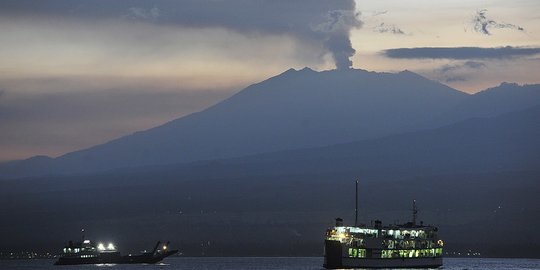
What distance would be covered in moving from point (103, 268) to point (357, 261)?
5517 cm

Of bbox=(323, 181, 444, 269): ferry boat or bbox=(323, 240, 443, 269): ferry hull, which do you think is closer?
bbox=(323, 240, 443, 269): ferry hull

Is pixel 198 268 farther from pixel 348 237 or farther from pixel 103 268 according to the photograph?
pixel 348 237

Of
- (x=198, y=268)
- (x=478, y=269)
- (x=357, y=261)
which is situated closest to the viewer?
(x=357, y=261)

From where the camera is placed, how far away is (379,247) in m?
154

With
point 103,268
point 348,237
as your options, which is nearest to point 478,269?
point 348,237

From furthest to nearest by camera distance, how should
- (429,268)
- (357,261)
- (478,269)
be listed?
(478,269) < (429,268) < (357,261)

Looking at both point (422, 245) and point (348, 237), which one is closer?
point (348, 237)

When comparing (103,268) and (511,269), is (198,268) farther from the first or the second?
(511,269)

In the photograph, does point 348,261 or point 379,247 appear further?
point 379,247

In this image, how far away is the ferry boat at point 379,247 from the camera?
150 m

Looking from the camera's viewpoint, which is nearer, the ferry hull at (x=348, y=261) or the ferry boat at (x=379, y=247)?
the ferry hull at (x=348, y=261)

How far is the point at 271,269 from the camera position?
194 m

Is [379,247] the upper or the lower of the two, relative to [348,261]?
upper

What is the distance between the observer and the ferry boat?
150 metres
